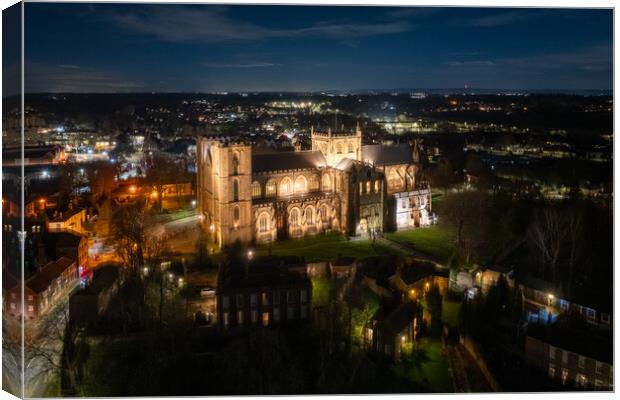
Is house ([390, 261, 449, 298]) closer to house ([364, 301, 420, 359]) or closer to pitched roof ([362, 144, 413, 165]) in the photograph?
house ([364, 301, 420, 359])

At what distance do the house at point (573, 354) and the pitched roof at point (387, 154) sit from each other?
13.2m

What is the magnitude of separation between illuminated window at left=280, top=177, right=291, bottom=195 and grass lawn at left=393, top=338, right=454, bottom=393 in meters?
10.4

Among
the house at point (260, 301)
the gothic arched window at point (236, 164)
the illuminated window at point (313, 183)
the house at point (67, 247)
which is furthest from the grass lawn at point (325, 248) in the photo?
the house at point (67, 247)

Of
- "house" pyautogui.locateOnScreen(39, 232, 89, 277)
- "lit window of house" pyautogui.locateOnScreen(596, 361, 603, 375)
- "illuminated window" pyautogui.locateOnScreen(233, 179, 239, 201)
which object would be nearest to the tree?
"house" pyautogui.locateOnScreen(39, 232, 89, 277)

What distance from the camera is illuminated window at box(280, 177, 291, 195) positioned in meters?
23.5

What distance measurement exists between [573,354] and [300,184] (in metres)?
13.3

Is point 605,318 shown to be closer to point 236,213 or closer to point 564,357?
point 564,357

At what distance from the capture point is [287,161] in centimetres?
2377

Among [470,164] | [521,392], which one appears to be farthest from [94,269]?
[470,164]

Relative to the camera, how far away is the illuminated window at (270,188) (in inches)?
906

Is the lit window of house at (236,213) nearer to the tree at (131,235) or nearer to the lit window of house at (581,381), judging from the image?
the tree at (131,235)

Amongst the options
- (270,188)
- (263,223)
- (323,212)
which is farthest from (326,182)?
(263,223)

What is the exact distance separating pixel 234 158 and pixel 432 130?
2275cm

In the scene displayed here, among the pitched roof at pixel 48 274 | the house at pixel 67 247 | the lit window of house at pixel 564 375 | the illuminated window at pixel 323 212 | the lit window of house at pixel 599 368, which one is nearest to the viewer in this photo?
the lit window of house at pixel 599 368
